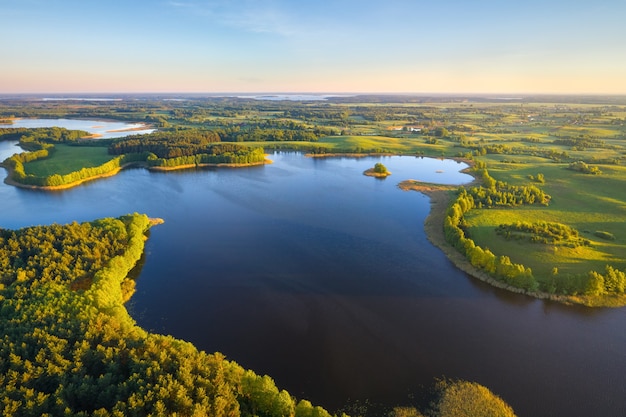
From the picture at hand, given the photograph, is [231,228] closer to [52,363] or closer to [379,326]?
[379,326]

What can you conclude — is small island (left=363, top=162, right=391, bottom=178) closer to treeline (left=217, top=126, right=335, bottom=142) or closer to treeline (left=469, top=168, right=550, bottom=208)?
treeline (left=469, top=168, right=550, bottom=208)

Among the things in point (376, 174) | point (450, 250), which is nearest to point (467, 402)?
point (450, 250)

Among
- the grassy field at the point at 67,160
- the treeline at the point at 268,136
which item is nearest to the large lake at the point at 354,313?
the grassy field at the point at 67,160

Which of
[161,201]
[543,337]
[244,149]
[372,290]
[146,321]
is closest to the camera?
[543,337]

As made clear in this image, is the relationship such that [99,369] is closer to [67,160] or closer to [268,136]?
[67,160]

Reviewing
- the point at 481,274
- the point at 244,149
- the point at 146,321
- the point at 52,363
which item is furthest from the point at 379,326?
the point at 244,149

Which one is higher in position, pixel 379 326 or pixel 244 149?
pixel 244 149

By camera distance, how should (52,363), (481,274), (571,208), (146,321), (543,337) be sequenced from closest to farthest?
(52,363) < (543,337) < (146,321) < (481,274) < (571,208)
